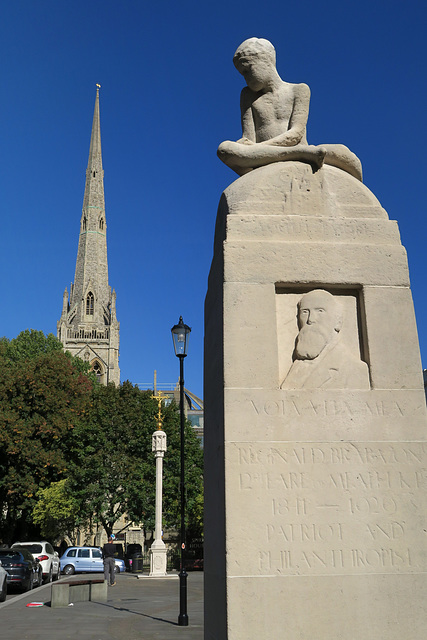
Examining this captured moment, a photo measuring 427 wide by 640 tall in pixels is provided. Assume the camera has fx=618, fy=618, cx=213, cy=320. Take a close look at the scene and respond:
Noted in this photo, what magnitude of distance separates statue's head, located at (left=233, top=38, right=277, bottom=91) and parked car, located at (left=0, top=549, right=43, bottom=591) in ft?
68.5

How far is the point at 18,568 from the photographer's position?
884 inches

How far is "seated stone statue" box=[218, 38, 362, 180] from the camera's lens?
610 cm

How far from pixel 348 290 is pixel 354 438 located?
4.38 ft

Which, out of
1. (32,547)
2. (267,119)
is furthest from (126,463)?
(267,119)

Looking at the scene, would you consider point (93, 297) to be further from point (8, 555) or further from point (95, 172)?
point (8, 555)

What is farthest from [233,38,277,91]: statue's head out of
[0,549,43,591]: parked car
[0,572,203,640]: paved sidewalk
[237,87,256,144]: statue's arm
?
[0,549,43,591]: parked car

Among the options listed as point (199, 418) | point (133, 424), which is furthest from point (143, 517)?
point (199, 418)

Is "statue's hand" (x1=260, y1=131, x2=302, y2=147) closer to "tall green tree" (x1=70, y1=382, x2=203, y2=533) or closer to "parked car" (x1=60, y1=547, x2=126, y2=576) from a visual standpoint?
"parked car" (x1=60, y1=547, x2=126, y2=576)

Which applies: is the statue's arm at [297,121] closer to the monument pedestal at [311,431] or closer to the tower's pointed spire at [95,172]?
the monument pedestal at [311,431]

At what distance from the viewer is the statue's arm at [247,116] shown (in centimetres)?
651

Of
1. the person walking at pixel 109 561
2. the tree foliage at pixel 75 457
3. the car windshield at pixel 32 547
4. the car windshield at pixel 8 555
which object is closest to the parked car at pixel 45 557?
the car windshield at pixel 32 547

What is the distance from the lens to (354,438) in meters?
4.93

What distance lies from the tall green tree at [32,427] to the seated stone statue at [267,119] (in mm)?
35004

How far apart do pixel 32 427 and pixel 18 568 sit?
57.2ft
